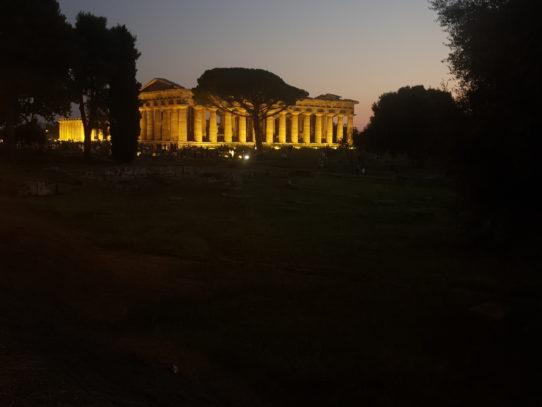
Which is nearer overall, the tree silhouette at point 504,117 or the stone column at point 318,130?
the tree silhouette at point 504,117

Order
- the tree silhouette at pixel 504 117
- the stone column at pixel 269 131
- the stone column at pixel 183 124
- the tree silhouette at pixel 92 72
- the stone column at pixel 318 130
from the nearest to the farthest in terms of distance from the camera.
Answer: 1. the tree silhouette at pixel 504 117
2. the tree silhouette at pixel 92 72
3. the stone column at pixel 183 124
4. the stone column at pixel 269 131
5. the stone column at pixel 318 130

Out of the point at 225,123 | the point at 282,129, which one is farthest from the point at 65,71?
the point at 282,129

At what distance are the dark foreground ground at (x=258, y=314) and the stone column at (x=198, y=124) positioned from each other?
213 feet

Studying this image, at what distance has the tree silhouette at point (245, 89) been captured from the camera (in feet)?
193

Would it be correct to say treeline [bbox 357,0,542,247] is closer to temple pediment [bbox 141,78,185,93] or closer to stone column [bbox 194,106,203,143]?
stone column [bbox 194,106,203,143]

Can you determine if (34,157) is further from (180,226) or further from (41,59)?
(180,226)

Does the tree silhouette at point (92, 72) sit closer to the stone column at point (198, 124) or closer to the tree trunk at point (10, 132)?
the tree trunk at point (10, 132)

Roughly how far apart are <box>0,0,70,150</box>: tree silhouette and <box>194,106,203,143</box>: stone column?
1834 inches

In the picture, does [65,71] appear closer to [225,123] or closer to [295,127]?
[225,123]

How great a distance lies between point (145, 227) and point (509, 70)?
8.84 m

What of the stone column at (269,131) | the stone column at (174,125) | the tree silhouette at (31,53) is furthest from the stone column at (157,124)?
the tree silhouette at (31,53)

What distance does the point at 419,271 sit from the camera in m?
9.70

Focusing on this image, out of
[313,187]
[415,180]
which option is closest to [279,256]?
[313,187]

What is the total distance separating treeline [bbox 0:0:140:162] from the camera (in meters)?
29.5
